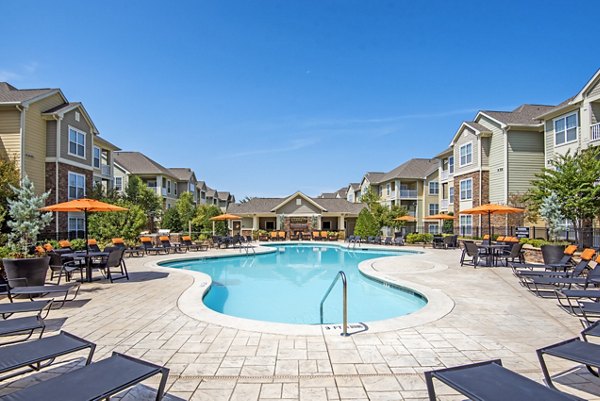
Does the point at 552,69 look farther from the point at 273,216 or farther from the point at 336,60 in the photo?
the point at 273,216

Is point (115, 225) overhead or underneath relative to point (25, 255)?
overhead

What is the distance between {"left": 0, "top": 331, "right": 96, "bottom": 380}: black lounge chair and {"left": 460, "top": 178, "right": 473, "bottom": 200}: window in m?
26.3

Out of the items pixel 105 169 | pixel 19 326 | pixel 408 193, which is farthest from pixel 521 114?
pixel 105 169

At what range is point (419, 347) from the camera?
4734 mm

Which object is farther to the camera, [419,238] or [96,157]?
[419,238]

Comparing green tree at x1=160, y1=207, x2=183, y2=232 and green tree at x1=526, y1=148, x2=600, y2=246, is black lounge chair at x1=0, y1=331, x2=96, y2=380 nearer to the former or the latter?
green tree at x1=526, y1=148, x2=600, y2=246

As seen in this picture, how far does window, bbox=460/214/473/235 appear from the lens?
2522cm

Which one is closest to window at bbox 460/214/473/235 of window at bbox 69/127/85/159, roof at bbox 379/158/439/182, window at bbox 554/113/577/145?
window at bbox 554/113/577/145

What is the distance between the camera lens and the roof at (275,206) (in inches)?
1388

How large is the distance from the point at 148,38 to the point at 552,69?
18631 millimetres

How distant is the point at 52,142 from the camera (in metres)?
19.1

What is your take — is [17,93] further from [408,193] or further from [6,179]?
[408,193]

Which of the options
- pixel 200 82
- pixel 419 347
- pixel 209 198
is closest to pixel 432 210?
pixel 200 82

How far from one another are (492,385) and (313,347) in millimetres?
2470
